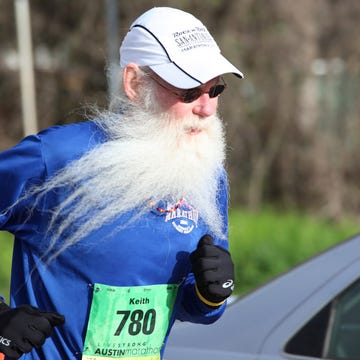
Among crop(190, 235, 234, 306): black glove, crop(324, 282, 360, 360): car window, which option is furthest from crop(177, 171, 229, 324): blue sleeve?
crop(324, 282, 360, 360): car window

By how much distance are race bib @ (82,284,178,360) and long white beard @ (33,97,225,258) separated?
176 mm

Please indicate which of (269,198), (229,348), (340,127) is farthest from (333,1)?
(229,348)

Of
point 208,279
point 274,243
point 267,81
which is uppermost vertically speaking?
point 208,279

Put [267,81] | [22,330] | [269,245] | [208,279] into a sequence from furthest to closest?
[267,81] → [269,245] → [208,279] → [22,330]

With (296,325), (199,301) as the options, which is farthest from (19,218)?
(296,325)

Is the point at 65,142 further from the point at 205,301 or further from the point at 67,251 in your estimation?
the point at 205,301

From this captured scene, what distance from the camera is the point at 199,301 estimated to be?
7.68 feet

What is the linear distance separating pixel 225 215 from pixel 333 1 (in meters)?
9.58

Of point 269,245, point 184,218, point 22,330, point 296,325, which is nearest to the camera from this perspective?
point 22,330

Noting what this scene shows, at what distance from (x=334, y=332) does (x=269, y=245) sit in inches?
201

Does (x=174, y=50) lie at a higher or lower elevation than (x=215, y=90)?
higher

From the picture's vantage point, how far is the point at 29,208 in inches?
85.7

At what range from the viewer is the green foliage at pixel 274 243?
754 centimetres

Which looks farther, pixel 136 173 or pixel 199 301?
pixel 199 301
